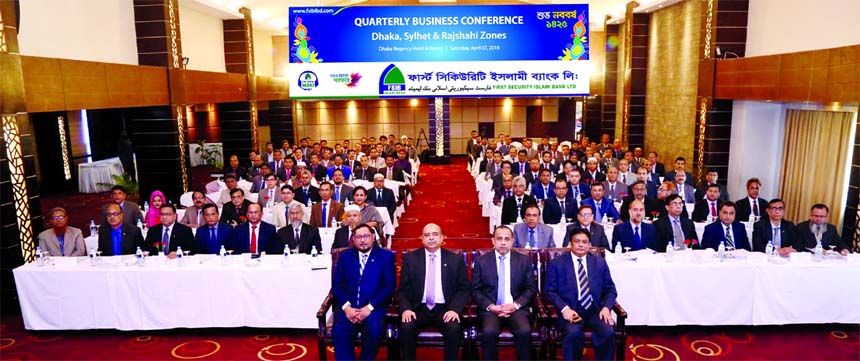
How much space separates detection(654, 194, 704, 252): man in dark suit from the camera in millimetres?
6305

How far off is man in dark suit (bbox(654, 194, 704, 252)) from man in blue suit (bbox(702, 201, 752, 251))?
0.17 m

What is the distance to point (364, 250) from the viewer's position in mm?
4867

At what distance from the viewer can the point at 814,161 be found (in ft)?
28.8

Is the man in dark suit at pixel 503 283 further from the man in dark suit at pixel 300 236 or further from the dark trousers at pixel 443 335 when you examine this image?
the man in dark suit at pixel 300 236

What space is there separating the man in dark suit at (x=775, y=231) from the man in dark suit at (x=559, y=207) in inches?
84.4

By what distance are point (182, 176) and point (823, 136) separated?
1038 centimetres

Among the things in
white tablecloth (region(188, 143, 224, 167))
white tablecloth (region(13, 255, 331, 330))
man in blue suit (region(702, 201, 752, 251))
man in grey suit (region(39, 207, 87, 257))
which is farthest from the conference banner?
white tablecloth (region(13, 255, 331, 330))

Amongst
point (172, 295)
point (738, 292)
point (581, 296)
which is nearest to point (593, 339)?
point (581, 296)

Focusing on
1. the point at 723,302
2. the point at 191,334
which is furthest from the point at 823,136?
the point at 191,334

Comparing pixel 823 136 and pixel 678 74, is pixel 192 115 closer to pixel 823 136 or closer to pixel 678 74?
pixel 678 74

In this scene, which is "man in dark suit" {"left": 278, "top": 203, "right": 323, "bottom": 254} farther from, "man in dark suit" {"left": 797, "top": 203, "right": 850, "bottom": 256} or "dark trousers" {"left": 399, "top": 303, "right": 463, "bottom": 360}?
"man in dark suit" {"left": 797, "top": 203, "right": 850, "bottom": 256}

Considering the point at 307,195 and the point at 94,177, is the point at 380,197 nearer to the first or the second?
the point at 307,195

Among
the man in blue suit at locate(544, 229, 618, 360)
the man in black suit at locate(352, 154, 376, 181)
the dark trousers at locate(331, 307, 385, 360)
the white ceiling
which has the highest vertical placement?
the white ceiling

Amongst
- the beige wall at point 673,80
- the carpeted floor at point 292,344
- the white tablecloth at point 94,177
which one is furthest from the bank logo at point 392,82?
the carpeted floor at point 292,344
